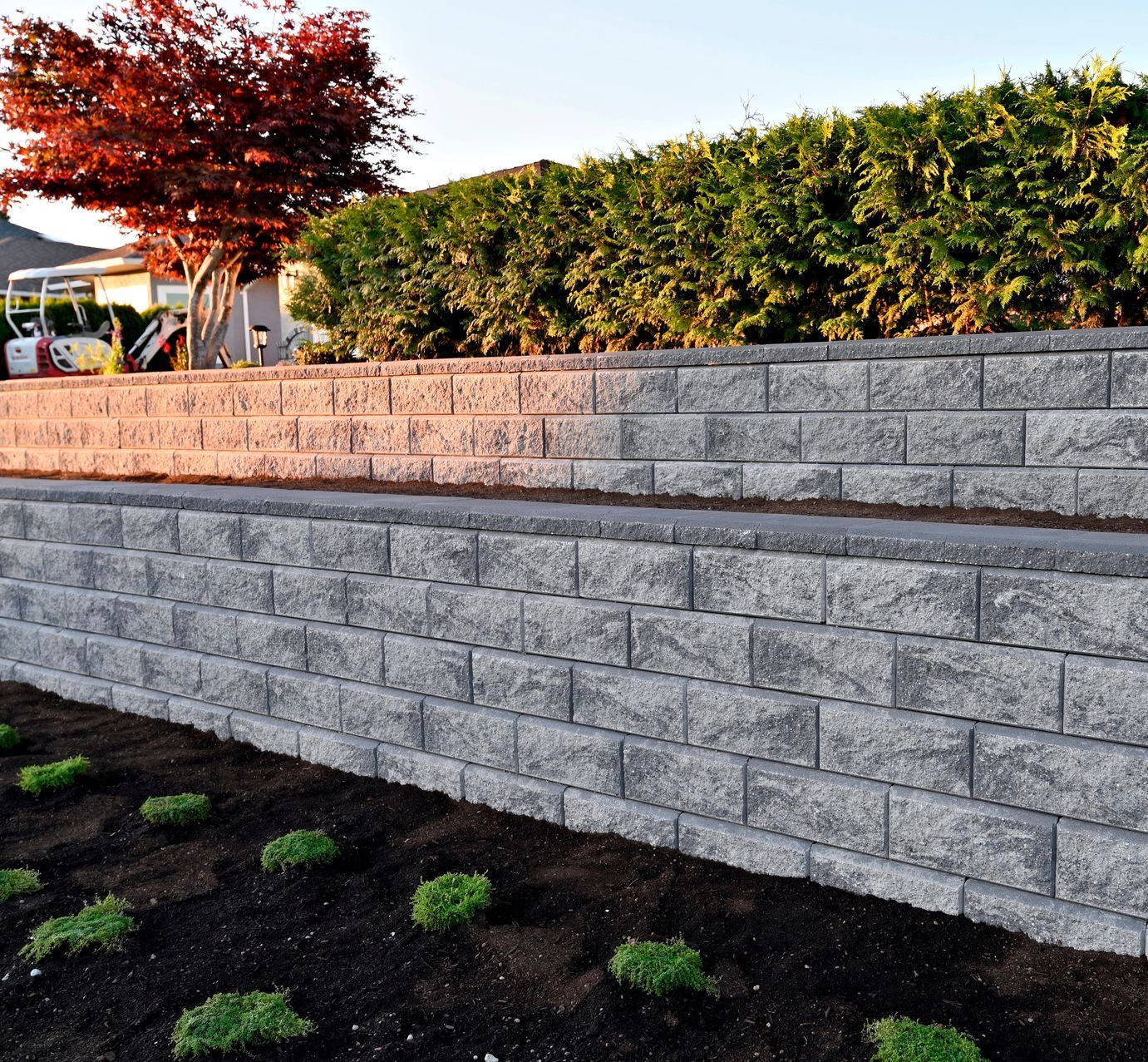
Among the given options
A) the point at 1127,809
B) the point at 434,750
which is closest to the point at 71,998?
the point at 434,750

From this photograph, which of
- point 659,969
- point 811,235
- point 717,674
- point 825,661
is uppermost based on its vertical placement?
point 811,235

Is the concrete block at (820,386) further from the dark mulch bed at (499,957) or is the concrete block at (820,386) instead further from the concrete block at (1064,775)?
the dark mulch bed at (499,957)

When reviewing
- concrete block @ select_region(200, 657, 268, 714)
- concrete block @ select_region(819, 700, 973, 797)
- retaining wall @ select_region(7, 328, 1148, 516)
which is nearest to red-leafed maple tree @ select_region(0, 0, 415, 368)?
retaining wall @ select_region(7, 328, 1148, 516)

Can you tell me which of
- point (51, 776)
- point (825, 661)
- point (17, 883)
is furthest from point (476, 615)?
point (51, 776)

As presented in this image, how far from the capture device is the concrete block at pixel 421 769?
15.1 ft

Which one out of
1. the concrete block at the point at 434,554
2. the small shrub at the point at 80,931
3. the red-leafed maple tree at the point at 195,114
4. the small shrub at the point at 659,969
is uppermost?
the red-leafed maple tree at the point at 195,114

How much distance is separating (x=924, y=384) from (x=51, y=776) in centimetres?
454

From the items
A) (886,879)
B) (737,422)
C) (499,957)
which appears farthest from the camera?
(737,422)

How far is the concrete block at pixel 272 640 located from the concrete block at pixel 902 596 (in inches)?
108

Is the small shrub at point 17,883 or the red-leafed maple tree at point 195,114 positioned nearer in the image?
the small shrub at point 17,883

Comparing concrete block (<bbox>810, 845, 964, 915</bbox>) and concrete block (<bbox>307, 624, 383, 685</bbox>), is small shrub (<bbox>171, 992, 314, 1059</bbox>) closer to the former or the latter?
concrete block (<bbox>810, 845, 964, 915</bbox>)

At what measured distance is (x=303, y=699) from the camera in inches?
202

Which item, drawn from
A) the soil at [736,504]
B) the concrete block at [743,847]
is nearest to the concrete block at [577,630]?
the concrete block at [743,847]

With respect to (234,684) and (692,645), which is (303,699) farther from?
(692,645)
